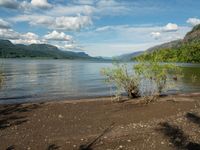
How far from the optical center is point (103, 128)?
497 inches

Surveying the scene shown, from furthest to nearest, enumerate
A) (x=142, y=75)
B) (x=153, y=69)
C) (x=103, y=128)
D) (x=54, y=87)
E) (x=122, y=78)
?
(x=54, y=87) → (x=122, y=78) → (x=142, y=75) → (x=153, y=69) → (x=103, y=128)

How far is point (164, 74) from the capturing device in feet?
66.6

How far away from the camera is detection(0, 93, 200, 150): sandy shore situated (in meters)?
10.5

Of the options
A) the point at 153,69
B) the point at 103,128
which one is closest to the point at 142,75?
the point at 153,69

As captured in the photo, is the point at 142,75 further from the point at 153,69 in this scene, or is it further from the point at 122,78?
the point at 122,78

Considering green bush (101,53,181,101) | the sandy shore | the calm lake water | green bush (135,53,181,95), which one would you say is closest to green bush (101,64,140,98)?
green bush (101,53,181,101)

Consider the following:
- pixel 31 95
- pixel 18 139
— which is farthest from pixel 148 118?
pixel 31 95

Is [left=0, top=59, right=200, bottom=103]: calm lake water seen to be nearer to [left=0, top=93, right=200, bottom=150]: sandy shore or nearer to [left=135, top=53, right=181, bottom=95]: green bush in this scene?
[left=0, top=93, right=200, bottom=150]: sandy shore

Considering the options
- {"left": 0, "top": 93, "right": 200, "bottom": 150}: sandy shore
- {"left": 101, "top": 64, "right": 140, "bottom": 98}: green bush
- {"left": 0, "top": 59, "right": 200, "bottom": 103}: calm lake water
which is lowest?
{"left": 0, "top": 59, "right": 200, "bottom": 103}: calm lake water

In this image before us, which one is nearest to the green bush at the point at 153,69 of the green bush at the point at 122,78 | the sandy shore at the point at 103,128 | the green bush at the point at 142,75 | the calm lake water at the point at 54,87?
the green bush at the point at 142,75

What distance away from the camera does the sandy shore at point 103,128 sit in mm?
10492

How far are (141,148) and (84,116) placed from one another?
5760mm

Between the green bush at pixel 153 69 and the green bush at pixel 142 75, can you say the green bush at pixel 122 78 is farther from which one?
the green bush at pixel 153 69

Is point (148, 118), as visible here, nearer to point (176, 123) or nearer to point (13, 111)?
point (176, 123)
